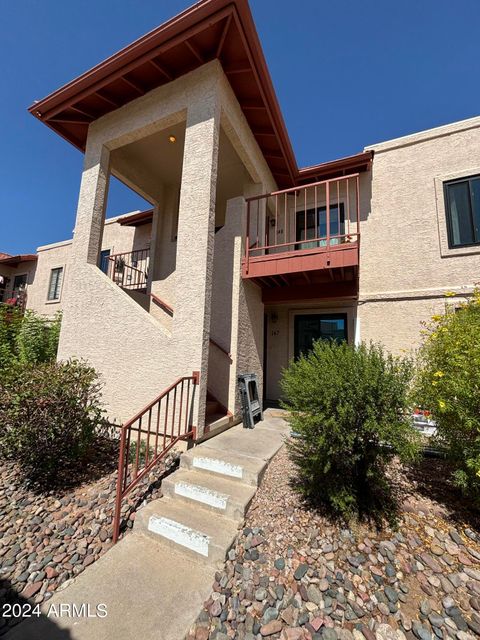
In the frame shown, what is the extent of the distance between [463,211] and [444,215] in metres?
0.40

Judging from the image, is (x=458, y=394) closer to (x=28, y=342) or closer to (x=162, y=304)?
(x=162, y=304)

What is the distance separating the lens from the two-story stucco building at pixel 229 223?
184 inches

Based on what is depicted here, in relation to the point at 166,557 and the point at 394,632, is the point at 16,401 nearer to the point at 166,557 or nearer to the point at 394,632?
the point at 166,557

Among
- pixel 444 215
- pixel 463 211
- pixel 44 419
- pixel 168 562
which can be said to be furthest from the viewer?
pixel 444 215

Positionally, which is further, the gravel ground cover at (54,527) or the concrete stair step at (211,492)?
the concrete stair step at (211,492)

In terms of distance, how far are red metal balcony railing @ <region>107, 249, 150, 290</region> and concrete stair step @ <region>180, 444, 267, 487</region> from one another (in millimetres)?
6918

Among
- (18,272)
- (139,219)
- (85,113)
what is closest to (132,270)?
(139,219)

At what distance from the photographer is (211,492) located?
3.03 m

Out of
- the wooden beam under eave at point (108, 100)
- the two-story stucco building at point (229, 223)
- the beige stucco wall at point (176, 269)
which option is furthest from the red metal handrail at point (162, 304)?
the wooden beam under eave at point (108, 100)

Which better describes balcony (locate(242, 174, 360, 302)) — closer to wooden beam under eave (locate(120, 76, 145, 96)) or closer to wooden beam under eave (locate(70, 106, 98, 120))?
wooden beam under eave (locate(120, 76, 145, 96))

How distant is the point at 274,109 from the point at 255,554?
7.78 metres

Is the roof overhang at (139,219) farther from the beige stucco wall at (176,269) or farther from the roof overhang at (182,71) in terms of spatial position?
the beige stucco wall at (176,269)

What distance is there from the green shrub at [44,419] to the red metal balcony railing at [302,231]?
3.91 meters

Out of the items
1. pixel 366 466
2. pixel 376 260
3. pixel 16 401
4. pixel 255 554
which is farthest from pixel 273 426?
pixel 376 260
